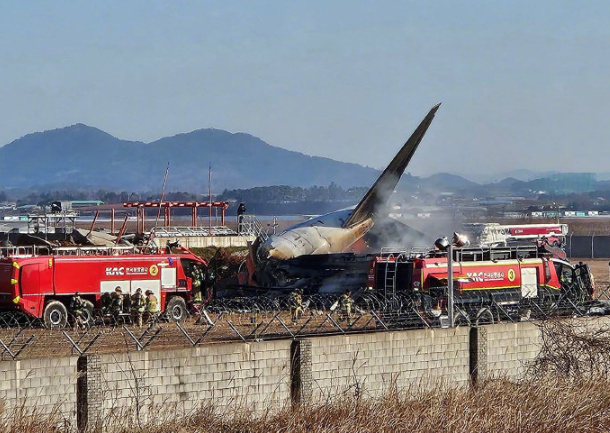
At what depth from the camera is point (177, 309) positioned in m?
39.3

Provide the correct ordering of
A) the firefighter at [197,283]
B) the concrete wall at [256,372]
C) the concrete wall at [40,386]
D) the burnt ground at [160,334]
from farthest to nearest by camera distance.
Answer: the firefighter at [197,283] < the burnt ground at [160,334] < the concrete wall at [256,372] < the concrete wall at [40,386]

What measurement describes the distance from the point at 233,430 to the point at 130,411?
Result: 1.90 m

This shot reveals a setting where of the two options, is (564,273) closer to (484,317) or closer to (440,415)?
(484,317)

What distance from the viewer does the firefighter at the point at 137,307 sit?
36.6 meters

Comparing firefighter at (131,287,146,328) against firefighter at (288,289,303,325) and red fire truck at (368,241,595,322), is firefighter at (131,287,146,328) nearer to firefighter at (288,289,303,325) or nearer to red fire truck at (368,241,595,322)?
firefighter at (288,289,303,325)

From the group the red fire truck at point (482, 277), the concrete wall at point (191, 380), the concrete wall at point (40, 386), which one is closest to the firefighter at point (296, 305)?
the red fire truck at point (482, 277)

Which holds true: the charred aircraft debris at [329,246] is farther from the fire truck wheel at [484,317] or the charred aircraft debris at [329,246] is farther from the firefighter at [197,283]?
the fire truck wheel at [484,317]

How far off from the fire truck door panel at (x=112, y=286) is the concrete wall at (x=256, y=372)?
14.7 m

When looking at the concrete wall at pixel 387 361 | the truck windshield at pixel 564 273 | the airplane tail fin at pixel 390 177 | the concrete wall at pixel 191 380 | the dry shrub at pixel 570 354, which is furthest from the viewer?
the airplane tail fin at pixel 390 177

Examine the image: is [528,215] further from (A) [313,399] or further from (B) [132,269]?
(A) [313,399]

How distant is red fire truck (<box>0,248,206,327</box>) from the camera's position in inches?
1400

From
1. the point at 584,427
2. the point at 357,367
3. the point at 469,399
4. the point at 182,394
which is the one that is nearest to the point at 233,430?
the point at 182,394

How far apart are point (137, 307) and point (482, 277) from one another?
465 inches

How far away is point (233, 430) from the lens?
21.4m
